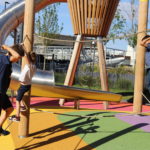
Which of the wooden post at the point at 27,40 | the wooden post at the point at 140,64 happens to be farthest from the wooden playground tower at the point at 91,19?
the wooden post at the point at 27,40

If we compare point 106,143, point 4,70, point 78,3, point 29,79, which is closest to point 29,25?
point 29,79

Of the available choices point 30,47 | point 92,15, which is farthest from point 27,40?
point 92,15

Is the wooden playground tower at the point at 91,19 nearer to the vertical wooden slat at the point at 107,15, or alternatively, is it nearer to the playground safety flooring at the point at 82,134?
the vertical wooden slat at the point at 107,15

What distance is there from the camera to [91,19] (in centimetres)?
905

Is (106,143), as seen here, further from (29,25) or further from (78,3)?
(78,3)

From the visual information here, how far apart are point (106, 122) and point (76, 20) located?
423 cm

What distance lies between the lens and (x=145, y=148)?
14.0ft

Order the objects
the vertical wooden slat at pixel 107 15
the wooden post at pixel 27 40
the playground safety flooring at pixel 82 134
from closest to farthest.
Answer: the playground safety flooring at pixel 82 134 → the wooden post at pixel 27 40 → the vertical wooden slat at pixel 107 15

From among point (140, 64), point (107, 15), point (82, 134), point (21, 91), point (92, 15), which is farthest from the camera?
point (107, 15)

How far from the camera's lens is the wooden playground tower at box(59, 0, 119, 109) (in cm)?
892

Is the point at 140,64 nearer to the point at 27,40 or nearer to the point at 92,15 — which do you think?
the point at 27,40

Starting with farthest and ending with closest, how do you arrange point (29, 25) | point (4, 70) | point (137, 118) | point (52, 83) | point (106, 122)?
point (52, 83), point (137, 118), point (106, 122), point (29, 25), point (4, 70)

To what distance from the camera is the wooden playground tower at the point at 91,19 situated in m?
8.92

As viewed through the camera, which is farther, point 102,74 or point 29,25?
point 102,74
